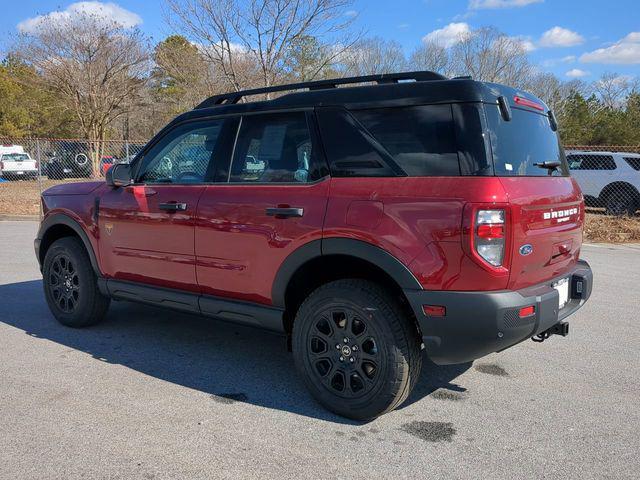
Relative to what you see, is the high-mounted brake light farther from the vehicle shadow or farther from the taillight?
the vehicle shadow

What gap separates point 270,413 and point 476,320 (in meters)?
1.42

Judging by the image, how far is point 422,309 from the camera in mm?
3080

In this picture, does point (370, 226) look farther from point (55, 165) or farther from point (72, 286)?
point (55, 165)

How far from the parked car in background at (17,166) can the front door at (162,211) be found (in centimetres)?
2642

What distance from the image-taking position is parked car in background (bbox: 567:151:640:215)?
13836 millimetres

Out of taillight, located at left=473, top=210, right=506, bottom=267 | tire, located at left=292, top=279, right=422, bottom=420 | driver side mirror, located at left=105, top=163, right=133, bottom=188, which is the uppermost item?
driver side mirror, located at left=105, top=163, right=133, bottom=188

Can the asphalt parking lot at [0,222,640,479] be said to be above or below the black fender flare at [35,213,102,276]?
below

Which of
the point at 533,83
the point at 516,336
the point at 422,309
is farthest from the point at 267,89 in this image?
the point at 533,83

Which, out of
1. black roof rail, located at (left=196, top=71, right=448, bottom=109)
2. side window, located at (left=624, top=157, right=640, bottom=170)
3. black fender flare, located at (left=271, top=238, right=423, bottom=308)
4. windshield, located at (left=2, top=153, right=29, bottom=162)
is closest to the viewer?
black fender flare, located at (left=271, top=238, right=423, bottom=308)

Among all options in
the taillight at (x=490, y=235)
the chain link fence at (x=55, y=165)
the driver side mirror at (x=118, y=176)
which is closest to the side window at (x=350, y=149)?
the taillight at (x=490, y=235)

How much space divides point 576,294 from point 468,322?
1142 mm


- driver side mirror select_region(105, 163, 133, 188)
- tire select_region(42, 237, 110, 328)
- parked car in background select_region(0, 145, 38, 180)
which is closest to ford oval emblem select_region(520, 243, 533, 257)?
driver side mirror select_region(105, 163, 133, 188)

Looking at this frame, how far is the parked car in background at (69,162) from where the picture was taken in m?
23.1

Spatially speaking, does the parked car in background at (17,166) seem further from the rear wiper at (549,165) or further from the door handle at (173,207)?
the rear wiper at (549,165)
